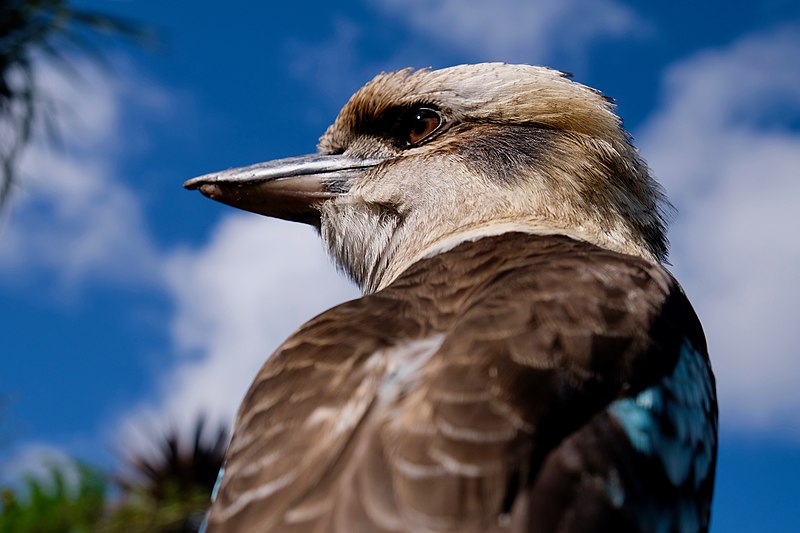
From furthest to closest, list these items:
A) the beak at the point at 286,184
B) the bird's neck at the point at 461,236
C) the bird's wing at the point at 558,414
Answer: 1. the beak at the point at 286,184
2. the bird's neck at the point at 461,236
3. the bird's wing at the point at 558,414

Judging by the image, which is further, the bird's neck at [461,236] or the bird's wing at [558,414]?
the bird's neck at [461,236]

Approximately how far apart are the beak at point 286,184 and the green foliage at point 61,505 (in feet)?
6.02

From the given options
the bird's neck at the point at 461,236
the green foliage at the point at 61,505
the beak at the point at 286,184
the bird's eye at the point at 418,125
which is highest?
the bird's eye at the point at 418,125

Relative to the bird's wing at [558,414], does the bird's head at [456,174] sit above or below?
above

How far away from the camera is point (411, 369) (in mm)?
2361

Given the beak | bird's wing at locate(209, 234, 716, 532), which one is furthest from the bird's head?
bird's wing at locate(209, 234, 716, 532)

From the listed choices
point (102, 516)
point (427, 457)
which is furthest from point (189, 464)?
point (427, 457)

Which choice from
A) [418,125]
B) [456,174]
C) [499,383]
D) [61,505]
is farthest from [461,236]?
[61,505]

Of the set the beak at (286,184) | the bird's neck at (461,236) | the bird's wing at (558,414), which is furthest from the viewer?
the beak at (286,184)

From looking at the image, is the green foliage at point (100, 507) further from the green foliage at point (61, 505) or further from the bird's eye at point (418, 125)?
the bird's eye at point (418, 125)

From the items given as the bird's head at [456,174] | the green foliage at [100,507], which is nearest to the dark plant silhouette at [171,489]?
the green foliage at [100,507]

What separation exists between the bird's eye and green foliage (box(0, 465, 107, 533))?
8.30 feet

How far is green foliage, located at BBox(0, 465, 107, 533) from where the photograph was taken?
15.1ft

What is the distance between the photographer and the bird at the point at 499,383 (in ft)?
6.77
